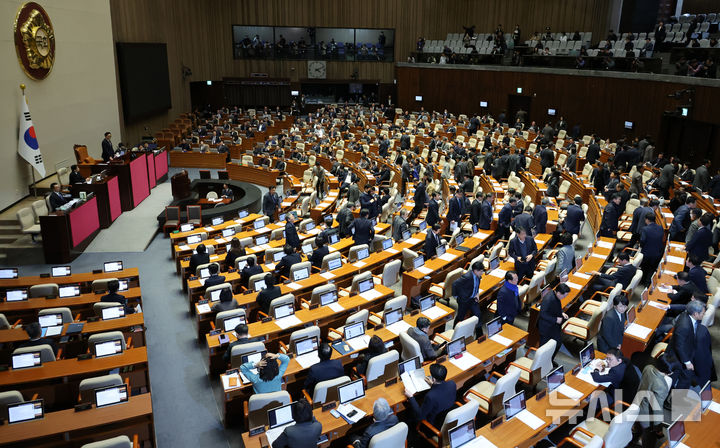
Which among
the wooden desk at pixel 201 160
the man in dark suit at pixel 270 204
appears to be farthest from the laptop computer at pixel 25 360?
the wooden desk at pixel 201 160

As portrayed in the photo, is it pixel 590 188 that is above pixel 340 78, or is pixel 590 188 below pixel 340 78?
below

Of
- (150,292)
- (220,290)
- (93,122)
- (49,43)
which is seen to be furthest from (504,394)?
(93,122)

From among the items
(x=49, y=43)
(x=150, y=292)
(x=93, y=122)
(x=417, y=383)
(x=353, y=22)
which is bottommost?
(x=150, y=292)

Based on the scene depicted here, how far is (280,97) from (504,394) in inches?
1359

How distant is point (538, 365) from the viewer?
709 cm

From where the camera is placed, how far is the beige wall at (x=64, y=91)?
1510 cm

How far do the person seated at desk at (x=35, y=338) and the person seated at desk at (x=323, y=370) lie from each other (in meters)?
3.93

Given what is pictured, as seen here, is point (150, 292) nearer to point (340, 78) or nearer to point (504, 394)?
point (504, 394)

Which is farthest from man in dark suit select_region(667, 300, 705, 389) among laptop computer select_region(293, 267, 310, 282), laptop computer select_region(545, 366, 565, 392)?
laptop computer select_region(293, 267, 310, 282)

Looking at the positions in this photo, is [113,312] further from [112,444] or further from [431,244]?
[431,244]

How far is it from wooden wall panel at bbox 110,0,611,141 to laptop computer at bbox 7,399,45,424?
28.9 m

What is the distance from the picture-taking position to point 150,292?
1155cm

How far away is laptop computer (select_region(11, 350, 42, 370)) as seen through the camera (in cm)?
712

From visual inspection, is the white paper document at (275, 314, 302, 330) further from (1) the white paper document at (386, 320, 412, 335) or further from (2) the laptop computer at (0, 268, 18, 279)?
(2) the laptop computer at (0, 268, 18, 279)
